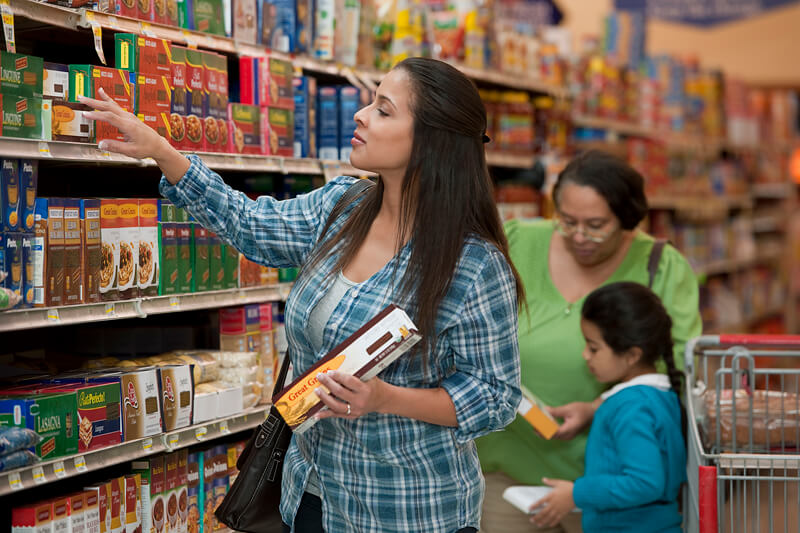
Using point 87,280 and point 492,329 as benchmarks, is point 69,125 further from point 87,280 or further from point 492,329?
point 492,329

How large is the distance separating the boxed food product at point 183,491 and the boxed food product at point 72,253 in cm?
71

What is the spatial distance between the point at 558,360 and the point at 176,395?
1301mm

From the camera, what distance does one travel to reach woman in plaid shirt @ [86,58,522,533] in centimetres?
207

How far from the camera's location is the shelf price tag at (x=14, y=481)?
→ 91.0 inches

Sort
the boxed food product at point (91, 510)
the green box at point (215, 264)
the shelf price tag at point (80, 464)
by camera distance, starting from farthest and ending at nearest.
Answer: the green box at point (215, 264)
the boxed food product at point (91, 510)
the shelf price tag at point (80, 464)

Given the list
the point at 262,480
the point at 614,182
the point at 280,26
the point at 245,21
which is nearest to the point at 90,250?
the point at 262,480

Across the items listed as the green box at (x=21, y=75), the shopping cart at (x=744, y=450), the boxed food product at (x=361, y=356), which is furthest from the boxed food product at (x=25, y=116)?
the shopping cart at (x=744, y=450)

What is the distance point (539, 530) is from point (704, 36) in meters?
9.58

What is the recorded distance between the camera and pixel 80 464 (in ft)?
8.35

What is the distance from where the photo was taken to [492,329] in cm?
207

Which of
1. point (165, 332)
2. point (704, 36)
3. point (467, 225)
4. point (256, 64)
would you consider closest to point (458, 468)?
point (467, 225)

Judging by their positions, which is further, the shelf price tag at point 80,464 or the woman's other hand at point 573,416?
the woman's other hand at point 573,416

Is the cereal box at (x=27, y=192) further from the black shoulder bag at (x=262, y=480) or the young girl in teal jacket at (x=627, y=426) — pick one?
the young girl in teal jacket at (x=627, y=426)

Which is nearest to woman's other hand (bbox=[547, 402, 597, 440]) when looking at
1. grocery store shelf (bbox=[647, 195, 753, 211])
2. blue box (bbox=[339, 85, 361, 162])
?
blue box (bbox=[339, 85, 361, 162])
